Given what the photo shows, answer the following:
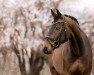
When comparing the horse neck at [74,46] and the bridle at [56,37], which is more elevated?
the bridle at [56,37]

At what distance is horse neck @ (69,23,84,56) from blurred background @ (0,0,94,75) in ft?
25.9

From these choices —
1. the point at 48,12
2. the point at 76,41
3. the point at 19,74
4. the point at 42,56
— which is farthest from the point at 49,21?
the point at 76,41

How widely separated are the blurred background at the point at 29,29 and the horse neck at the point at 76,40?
7.91m

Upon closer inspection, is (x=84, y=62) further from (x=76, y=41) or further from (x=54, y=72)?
(x=54, y=72)

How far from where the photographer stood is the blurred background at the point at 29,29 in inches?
696

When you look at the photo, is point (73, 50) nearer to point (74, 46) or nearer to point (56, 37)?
point (74, 46)

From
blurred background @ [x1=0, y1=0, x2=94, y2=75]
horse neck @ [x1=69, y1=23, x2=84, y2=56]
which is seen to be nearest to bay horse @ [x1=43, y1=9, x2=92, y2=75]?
horse neck @ [x1=69, y1=23, x2=84, y2=56]

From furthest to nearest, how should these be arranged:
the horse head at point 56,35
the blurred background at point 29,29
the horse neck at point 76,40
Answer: the blurred background at point 29,29 < the horse neck at point 76,40 < the horse head at point 56,35

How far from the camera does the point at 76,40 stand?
914 centimetres

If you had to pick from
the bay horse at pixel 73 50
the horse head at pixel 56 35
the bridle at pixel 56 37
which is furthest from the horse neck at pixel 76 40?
the bridle at pixel 56 37

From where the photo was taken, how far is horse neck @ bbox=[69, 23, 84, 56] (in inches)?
352

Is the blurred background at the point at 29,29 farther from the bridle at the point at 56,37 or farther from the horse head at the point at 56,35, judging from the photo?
the bridle at the point at 56,37

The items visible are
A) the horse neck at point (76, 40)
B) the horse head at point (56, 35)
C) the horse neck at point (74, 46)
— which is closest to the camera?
the horse head at point (56, 35)

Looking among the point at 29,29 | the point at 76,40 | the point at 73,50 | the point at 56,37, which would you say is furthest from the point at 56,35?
the point at 29,29
